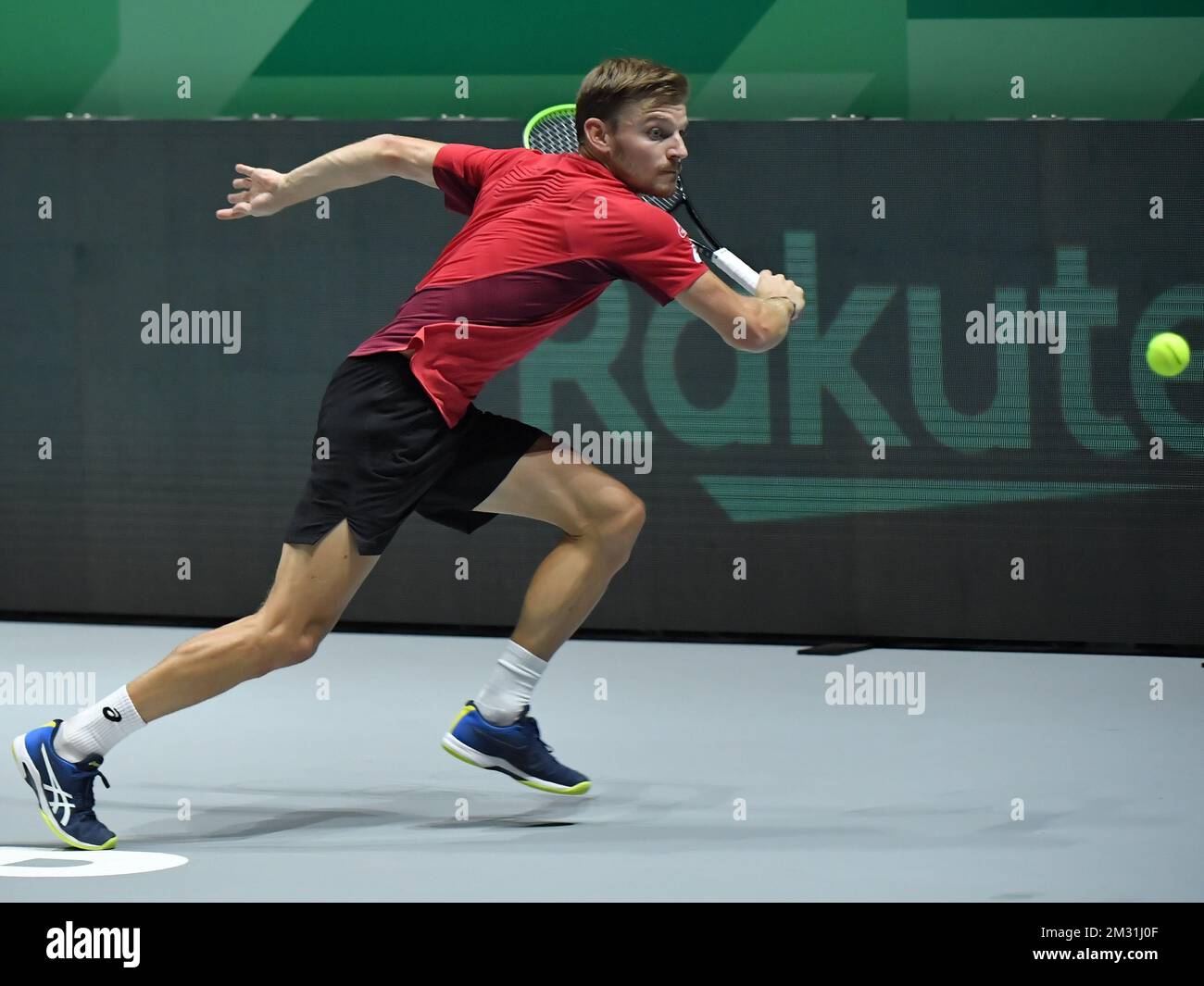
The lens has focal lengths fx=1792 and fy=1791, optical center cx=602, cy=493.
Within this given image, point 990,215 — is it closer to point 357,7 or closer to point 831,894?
point 357,7

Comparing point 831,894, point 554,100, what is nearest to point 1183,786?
point 831,894

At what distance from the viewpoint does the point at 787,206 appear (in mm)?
6477

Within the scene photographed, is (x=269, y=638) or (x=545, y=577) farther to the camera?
(x=545, y=577)

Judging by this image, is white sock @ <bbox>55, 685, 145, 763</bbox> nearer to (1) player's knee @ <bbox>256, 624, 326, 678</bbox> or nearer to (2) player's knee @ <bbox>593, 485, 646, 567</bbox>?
(1) player's knee @ <bbox>256, 624, 326, 678</bbox>

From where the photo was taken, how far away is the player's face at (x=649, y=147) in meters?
3.96

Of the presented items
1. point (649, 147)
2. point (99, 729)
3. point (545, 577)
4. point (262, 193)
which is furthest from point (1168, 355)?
point (99, 729)

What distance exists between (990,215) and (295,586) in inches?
138

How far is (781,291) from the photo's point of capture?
3928mm

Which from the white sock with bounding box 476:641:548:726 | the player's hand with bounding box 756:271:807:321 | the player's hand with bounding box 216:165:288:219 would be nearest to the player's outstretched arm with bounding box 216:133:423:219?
the player's hand with bounding box 216:165:288:219

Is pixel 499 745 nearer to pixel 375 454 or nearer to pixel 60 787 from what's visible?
pixel 375 454

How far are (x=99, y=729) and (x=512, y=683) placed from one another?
935 mm

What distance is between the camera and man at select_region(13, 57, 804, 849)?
12.3 ft

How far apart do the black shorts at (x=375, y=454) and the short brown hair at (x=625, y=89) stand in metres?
0.71

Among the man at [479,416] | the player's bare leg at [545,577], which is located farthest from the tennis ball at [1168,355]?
the player's bare leg at [545,577]
